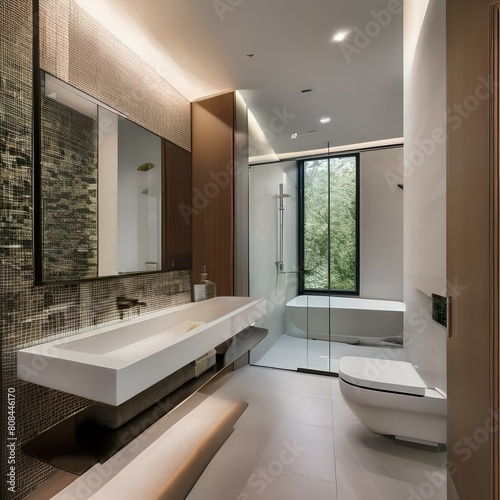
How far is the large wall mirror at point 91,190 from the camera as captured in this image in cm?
137

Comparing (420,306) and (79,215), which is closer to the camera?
(79,215)

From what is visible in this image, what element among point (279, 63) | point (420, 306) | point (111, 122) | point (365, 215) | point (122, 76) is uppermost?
point (279, 63)

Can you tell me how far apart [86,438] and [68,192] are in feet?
3.80

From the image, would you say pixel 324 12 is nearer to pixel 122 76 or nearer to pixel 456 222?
pixel 122 76

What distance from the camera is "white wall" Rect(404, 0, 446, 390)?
143 centimetres

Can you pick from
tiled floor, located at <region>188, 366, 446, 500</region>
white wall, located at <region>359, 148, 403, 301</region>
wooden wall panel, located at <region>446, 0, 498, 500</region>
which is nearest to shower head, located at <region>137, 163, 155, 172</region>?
wooden wall panel, located at <region>446, 0, 498, 500</region>

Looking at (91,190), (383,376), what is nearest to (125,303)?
(91,190)

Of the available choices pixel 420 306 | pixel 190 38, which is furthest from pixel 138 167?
pixel 420 306

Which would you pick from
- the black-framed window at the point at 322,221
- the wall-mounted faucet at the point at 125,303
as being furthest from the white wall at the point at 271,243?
the wall-mounted faucet at the point at 125,303

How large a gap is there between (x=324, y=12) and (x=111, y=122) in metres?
Answer: 1.44

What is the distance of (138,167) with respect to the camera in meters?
1.89

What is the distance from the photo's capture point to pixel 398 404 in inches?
64.6

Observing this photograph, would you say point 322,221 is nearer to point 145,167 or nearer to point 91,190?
point 145,167

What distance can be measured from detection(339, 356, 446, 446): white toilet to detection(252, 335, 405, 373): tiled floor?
120 centimetres
